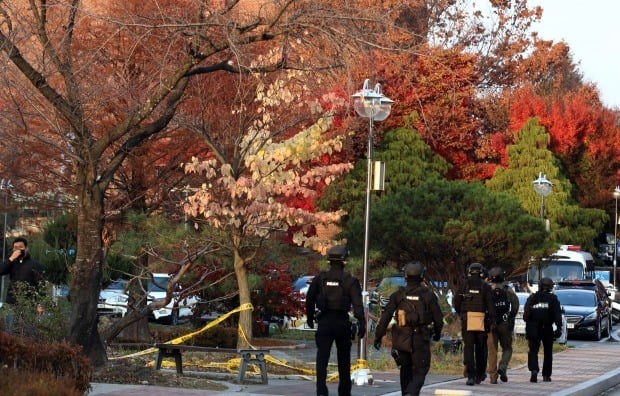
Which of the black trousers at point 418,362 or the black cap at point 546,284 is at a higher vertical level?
the black cap at point 546,284

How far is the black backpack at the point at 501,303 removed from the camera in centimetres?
1786

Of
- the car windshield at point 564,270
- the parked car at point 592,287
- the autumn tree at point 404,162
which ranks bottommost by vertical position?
the parked car at point 592,287

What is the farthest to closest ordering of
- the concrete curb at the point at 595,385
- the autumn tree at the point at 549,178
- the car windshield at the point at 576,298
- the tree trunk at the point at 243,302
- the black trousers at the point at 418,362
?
the autumn tree at the point at 549,178
the car windshield at the point at 576,298
the tree trunk at the point at 243,302
the concrete curb at the point at 595,385
the black trousers at the point at 418,362

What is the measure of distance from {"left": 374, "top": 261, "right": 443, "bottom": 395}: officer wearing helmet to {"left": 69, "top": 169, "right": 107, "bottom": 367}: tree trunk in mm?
4209

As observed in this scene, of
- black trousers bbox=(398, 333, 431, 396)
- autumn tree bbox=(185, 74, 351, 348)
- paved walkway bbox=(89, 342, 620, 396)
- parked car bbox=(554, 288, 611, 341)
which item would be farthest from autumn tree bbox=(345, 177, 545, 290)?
black trousers bbox=(398, 333, 431, 396)

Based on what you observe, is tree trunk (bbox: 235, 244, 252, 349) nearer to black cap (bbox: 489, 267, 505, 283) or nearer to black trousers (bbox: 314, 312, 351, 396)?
black cap (bbox: 489, 267, 505, 283)

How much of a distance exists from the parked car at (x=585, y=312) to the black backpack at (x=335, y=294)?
2221 centimetres

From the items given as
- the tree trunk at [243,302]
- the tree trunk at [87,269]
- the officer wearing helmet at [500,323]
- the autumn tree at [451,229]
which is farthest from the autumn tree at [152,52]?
the autumn tree at [451,229]

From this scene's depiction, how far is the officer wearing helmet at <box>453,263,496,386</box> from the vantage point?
1675 cm

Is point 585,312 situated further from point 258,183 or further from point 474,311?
point 474,311

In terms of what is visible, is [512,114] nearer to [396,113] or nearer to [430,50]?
[396,113]

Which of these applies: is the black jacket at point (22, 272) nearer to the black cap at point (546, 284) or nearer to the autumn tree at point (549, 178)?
the black cap at point (546, 284)

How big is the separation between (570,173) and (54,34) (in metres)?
48.9

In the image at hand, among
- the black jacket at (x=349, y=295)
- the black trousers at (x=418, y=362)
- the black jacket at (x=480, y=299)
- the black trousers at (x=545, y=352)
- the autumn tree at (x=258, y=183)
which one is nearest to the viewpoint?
the black jacket at (x=349, y=295)
